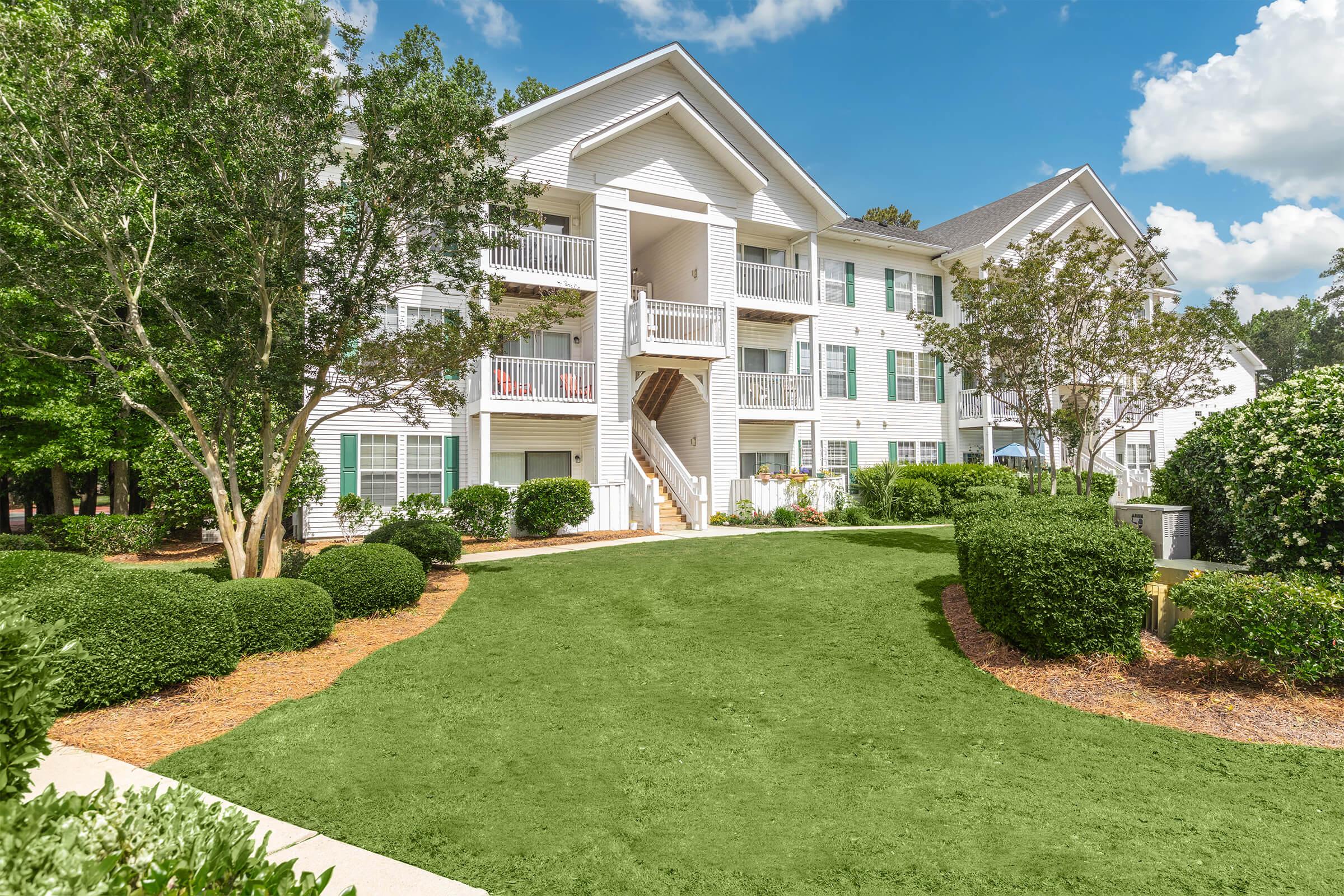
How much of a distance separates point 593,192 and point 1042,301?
36.8 ft

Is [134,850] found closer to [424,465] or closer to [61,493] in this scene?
[424,465]

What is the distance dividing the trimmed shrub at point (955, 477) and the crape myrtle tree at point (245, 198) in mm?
14337

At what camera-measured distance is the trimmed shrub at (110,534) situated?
48.5ft

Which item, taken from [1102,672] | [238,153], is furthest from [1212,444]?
[238,153]

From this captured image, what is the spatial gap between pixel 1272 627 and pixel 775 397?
14890mm

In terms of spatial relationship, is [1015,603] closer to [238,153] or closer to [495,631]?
[495,631]

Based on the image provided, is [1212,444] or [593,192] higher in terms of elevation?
[593,192]

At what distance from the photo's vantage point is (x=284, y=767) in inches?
187

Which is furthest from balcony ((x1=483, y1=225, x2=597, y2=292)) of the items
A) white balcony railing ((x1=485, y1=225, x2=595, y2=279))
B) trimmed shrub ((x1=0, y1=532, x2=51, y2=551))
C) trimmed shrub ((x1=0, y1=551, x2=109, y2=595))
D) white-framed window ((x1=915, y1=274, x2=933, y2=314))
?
white-framed window ((x1=915, y1=274, x2=933, y2=314))

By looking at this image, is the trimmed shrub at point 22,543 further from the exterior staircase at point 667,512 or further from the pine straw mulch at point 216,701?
the exterior staircase at point 667,512

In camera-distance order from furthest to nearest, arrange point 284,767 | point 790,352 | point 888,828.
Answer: point 790,352 < point 284,767 < point 888,828

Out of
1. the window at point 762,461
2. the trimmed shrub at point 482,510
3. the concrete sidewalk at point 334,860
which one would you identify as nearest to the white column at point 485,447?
the trimmed shrub at point 482,510

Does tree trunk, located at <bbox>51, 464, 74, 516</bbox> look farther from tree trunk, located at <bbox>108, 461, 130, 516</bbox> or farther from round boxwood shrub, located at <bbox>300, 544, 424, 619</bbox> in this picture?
round boxwood shrub, located at <bbox>300, 544, 424, 619</bbox>

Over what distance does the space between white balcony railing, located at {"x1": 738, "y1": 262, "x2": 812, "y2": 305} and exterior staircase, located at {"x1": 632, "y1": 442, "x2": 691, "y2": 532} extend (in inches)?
231
